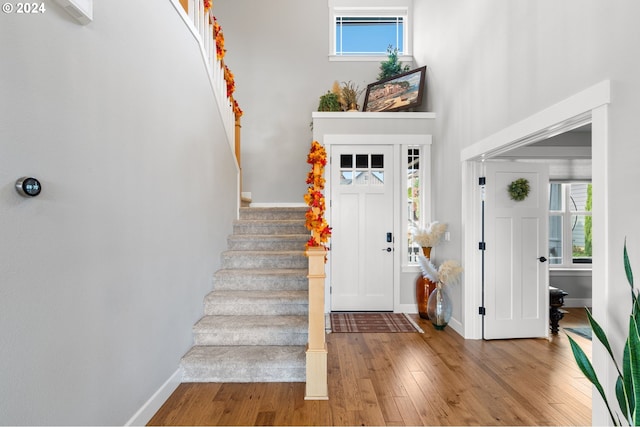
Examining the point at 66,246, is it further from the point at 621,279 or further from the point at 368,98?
the point at 368,98

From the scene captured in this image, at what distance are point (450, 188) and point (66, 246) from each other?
3.85 m

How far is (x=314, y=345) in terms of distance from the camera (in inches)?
96.6

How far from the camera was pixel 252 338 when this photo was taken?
286 cm

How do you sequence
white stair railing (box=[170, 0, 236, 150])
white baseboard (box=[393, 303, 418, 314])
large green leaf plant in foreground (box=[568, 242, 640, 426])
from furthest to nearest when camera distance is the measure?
1. white baseboard (box=[393, 303, 418, 314])
2. white stair railing (box=[170, 0, 236, 150])
3. large green leaf plant in foreground (box=[568, 242, 640, 426])

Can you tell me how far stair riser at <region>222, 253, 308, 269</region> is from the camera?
12.0ft

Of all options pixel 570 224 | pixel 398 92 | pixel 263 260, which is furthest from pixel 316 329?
pixel 570 224

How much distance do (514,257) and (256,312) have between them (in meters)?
2.93

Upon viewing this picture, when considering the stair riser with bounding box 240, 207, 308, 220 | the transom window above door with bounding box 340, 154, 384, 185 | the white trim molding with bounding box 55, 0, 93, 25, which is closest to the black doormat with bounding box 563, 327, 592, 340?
the transom window above door with bounding box 340, 154, 384, 185

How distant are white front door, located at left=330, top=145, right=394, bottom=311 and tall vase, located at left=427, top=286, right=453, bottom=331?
2.16 ft

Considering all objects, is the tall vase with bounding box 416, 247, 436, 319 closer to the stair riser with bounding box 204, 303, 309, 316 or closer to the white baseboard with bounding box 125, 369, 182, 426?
the stair riser with bounding box 204, 303, 309, 316

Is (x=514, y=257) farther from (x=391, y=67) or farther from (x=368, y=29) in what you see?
(x=368, y=29)

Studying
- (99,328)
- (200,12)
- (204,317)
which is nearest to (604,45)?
(99,328)

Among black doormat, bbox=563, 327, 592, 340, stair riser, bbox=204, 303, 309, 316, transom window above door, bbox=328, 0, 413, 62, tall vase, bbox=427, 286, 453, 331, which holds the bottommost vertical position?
black doormat, bbox=563, 327, 592, 340

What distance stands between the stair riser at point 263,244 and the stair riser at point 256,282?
57cm
